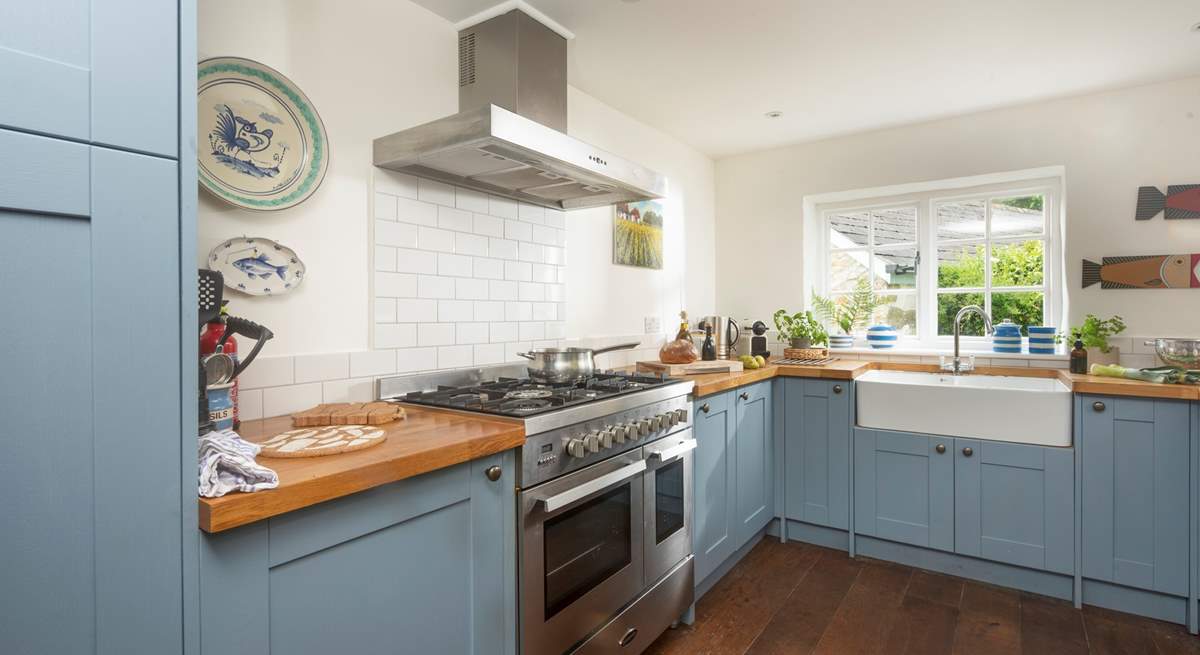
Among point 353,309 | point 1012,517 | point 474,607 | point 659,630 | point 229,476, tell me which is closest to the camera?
point 229,476

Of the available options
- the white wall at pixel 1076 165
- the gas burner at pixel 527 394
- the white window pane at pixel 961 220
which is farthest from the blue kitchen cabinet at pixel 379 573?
the white window pane at pixel 961 220

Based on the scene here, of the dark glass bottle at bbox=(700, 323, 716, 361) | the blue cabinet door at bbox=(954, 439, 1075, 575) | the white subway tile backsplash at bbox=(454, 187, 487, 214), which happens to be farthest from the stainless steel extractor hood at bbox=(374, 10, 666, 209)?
the blue cabinet door at bbox=(954, 439, 1075, 575)

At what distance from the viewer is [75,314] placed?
87 centimetres

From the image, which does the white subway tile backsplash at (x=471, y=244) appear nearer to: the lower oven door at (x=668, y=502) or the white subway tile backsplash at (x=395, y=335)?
the white subway tile backsplash at (x=395, y=335)

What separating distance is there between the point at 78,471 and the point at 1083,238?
4.00 m

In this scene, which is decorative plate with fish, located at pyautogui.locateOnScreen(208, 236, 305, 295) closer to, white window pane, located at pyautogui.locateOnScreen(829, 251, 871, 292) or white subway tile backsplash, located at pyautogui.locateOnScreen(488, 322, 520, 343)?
white subway tile backsplash, located at pyautogui.locateOnScreen(488, 322, 520, 343)

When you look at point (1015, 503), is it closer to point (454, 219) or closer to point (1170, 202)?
point (1170, 202)

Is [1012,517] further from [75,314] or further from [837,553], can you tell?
[75,314]

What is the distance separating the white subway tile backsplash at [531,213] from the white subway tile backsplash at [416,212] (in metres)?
0.47

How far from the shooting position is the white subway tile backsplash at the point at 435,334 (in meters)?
2.14

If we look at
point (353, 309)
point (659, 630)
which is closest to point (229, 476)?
point (353, 309)

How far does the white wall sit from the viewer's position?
113 inches

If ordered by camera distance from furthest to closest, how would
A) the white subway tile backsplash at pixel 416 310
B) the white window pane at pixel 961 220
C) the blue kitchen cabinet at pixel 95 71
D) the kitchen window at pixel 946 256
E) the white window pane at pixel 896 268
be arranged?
the white window pane at pixel 896 268
the white window pane at pixel 961 220
the kitchen window at pixel 946 256
the white subway tile backsplash at pixel 416 310
the blue kitchen cabinet at pixel 95 71

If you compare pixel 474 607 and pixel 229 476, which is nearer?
pixel 229 476
